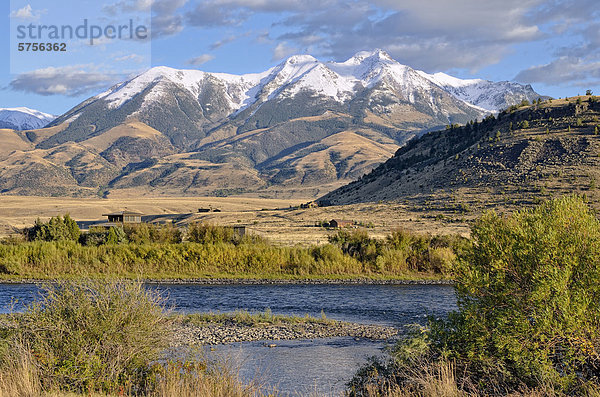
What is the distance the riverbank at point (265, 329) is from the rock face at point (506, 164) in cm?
6077

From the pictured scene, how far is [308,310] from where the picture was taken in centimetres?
3547

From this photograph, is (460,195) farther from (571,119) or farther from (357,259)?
(357,259)

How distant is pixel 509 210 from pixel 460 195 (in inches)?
496

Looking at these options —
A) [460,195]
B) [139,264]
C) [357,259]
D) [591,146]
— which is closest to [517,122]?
[591,146]

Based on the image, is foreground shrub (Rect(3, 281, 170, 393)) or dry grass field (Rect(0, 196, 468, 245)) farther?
dry grass field (Rect(0, 196, 468, 245))

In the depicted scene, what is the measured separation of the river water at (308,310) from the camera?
20188mm

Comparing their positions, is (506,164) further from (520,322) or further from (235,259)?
(520,322)

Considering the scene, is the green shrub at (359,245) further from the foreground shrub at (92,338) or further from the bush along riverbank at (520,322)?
the foreground shrub at (92,338)

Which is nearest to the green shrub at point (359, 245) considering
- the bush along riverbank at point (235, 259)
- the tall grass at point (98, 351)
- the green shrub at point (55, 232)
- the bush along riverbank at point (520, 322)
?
the bush along riverbank at point (235, 259)

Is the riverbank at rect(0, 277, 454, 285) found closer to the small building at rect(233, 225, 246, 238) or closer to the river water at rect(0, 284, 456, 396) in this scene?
the river water at rect(0, 284, 456, 396)

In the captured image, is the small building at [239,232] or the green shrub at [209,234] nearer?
the green shrub at [209,234]

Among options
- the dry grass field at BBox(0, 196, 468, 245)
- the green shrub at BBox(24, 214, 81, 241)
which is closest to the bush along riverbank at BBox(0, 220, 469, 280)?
the green shrub at BBox(24, 214, 81, 241)

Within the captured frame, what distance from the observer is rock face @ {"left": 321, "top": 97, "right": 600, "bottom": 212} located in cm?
9069

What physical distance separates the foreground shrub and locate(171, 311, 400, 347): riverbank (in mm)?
9984
